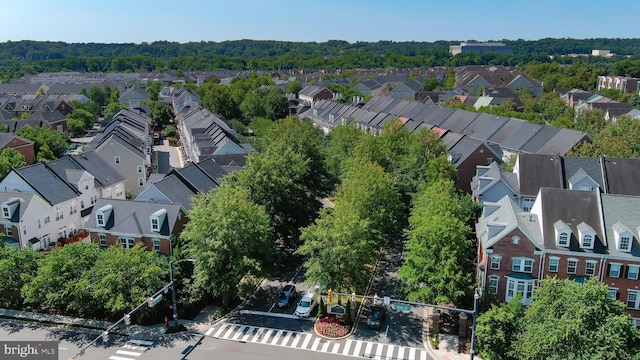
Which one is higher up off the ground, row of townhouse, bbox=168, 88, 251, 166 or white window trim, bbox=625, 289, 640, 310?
row of townhouse, bbox=168, 88, 251, 166

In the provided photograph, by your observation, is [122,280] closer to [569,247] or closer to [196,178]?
[196,178]

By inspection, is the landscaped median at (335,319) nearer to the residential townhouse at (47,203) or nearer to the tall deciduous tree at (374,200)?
Answer: the tall deciduous tree at (374,200)

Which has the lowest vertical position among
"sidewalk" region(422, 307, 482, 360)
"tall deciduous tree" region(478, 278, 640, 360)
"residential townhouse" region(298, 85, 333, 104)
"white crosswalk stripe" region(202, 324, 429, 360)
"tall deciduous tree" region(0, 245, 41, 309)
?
"white crosswalk stripe" region(202, 324, 429, 360)

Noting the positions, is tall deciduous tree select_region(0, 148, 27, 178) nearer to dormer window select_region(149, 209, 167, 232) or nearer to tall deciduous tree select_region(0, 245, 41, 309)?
tall deciduous tree select_region(0, 245, 41, 309)

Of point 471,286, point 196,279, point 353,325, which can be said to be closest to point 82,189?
point 196,279

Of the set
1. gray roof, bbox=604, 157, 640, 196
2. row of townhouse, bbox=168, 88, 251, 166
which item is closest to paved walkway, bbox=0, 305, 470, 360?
gray roof, bbox=604, 157, 640, 196

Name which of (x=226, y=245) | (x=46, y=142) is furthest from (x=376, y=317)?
(x=46, y=142)
